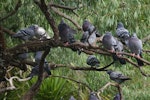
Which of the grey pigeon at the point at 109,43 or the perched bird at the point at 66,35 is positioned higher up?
the perched bird at the point at 66,35

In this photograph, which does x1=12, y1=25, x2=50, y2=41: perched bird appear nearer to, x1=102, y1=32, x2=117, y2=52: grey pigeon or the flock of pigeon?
the flock of pigeon

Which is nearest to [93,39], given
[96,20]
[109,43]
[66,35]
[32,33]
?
[109,43]

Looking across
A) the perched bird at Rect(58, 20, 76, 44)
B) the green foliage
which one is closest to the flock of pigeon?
the perched bird at Rect(58, 20, 76, 44)

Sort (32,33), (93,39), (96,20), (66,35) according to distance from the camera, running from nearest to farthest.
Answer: (66,35), (93,39), (32,33), (96,20)

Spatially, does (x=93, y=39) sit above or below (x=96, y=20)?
below

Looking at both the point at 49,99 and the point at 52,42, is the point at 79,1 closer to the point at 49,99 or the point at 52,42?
the point at 52,42

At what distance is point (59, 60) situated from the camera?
378 cm

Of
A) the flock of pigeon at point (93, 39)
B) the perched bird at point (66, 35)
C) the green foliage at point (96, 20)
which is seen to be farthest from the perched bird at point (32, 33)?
the perched bird at point (66, 35)

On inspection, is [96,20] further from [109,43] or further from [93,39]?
[109,43]

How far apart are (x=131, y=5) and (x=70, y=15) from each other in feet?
1.64

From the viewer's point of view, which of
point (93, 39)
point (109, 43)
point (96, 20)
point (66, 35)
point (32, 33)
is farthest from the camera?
point (96, 20)

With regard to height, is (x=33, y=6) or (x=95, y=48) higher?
(x=33, y=6)

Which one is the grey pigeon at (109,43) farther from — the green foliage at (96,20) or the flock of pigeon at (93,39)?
the green foliage at (96,20)

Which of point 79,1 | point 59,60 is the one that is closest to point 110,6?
point 79,1
